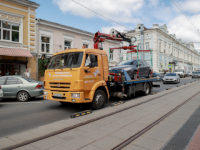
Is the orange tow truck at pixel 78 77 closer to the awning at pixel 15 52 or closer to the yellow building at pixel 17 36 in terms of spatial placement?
the awning at pixel 15 52

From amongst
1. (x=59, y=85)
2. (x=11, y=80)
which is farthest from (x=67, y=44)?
(x=59, y=85)

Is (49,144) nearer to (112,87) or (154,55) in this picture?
(112,87)

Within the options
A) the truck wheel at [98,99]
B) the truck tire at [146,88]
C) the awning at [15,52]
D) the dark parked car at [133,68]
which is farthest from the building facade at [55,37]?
the truck wheel at [98,99]

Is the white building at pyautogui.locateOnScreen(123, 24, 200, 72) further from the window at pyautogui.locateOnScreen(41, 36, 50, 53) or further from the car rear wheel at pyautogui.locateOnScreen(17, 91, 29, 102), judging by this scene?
the car rear wheel at pyautogui.locateOnScreen(17, 91, 29, 102)

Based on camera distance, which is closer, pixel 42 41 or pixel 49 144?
pixel 49 144

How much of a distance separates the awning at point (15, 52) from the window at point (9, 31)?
1.20 m

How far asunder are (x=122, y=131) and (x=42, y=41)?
52.9 feet

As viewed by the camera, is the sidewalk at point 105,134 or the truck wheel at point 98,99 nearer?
the sidewalk at point 105,134

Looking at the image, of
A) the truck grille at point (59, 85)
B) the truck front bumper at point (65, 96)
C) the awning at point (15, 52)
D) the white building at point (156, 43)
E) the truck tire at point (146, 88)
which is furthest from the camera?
the white building at point (156, 43)

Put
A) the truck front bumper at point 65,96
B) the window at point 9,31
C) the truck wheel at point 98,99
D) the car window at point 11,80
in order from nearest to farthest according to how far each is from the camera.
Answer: the truck front bumper at point 65,96 < the truck wheel at point 98,99 < the car window at point 11,80 < the window at point 9,31

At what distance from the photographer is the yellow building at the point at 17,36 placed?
587 inches

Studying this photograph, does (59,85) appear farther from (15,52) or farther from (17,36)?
(17,36)

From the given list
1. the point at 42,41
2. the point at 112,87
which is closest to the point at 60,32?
the point at 42,41

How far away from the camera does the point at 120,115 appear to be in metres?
6.17
